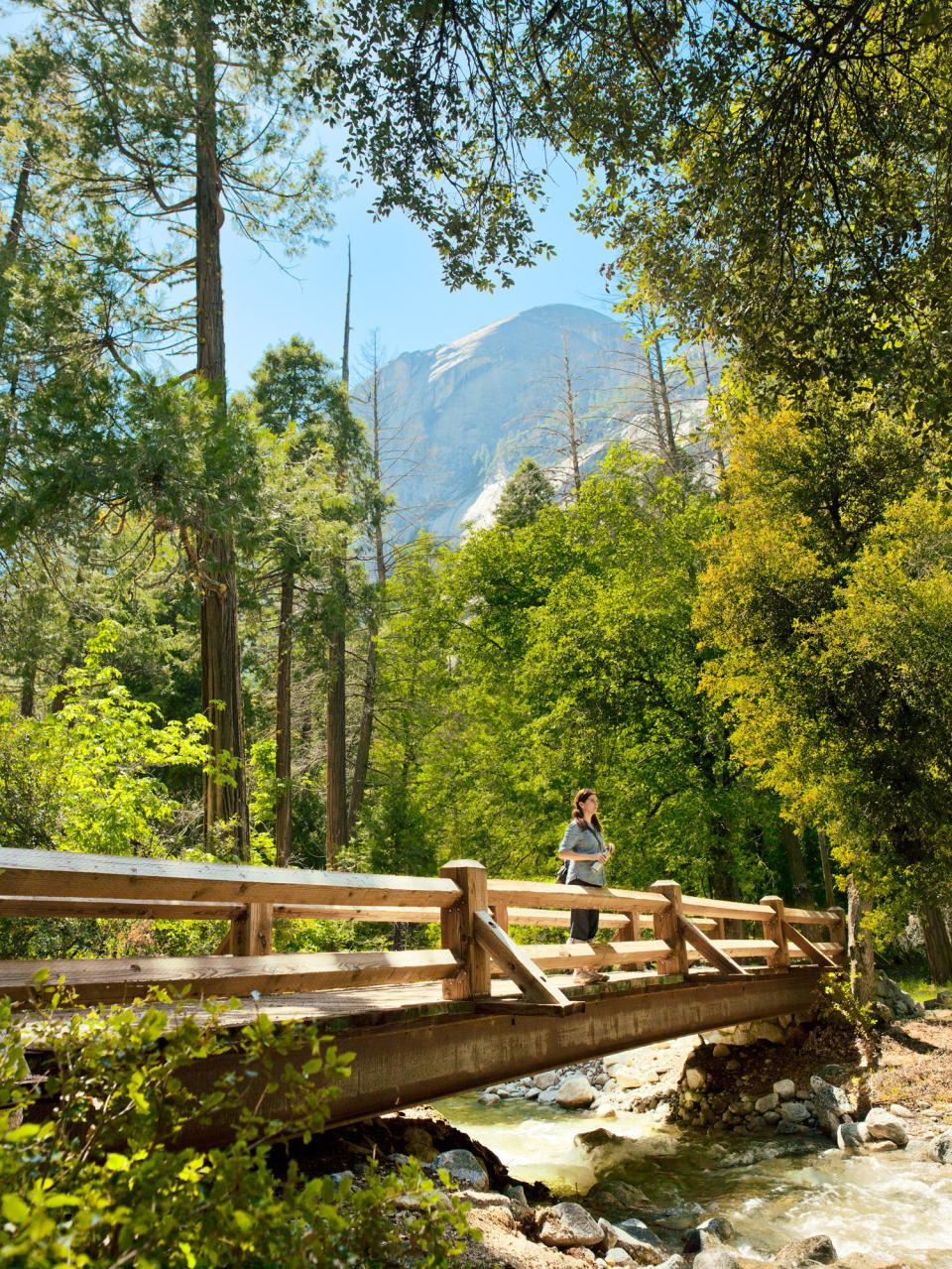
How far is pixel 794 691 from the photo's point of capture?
11.5 meters

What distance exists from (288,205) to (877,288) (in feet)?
27.8

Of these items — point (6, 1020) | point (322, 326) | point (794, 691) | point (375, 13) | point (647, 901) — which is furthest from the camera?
point (322, 326)

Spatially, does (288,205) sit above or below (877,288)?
above

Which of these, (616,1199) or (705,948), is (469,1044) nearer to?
(705,948)

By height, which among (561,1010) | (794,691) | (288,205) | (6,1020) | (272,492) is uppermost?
(288,205)

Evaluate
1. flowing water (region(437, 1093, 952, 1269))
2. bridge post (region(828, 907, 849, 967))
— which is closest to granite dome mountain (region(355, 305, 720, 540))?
bridge post (region(828, 907, 849, 967))

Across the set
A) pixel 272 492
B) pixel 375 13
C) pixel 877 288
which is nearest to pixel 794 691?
pixel 877 288

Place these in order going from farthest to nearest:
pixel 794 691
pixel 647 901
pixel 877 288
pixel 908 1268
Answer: pixel 794 691, pixel 647 901, pixel 877 288, pixel 908 1268

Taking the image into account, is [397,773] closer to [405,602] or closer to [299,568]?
[405,602]

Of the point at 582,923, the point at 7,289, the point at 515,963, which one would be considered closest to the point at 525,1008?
the point at 515,963

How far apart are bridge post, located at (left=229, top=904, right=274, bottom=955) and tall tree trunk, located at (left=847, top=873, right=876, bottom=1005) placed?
31.5 ft

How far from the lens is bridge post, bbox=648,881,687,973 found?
7.64 meters

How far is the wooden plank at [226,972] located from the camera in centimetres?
333

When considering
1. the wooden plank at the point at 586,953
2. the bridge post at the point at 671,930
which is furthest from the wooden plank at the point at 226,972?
the bridge post at the point at 671,930
